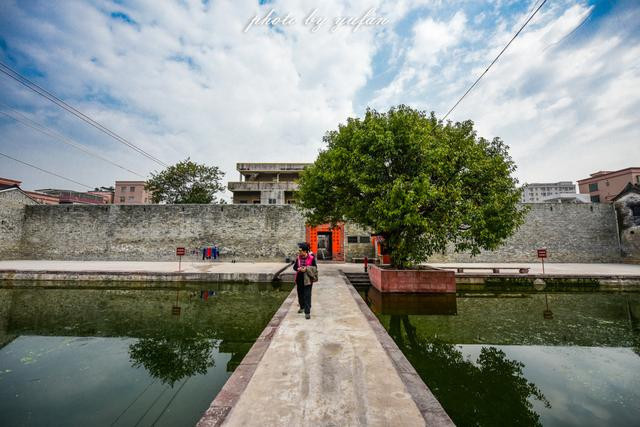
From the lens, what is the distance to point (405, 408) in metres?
2.20

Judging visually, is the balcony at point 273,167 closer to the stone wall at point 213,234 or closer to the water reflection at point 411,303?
the stone wall at point 213,234

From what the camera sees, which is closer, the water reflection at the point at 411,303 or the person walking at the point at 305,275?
the person walking at the point at 305,275

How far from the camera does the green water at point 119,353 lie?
3.10 metres

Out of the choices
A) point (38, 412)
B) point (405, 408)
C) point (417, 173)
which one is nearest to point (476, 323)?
point (417, 173)

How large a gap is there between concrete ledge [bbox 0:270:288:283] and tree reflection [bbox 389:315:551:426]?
264 inches

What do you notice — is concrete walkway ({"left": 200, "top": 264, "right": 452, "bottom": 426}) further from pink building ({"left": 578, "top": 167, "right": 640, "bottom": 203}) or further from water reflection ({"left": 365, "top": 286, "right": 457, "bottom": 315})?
pink building ({"left": 578, "top": 167, "right": 640, "bottom": 203})

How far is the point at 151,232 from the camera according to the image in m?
16.7

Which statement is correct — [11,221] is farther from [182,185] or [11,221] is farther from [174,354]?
[174,354]

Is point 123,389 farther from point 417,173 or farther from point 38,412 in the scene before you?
point 417,173

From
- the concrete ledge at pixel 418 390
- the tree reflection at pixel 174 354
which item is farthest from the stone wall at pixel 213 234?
the concrete ledge at pixel 418 390

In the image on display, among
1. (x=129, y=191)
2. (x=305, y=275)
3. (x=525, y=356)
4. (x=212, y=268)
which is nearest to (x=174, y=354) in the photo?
(x=305, y=275)

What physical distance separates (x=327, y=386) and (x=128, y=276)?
1039cm

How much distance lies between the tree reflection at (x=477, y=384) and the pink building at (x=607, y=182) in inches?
1520

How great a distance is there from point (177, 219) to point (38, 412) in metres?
14.9
